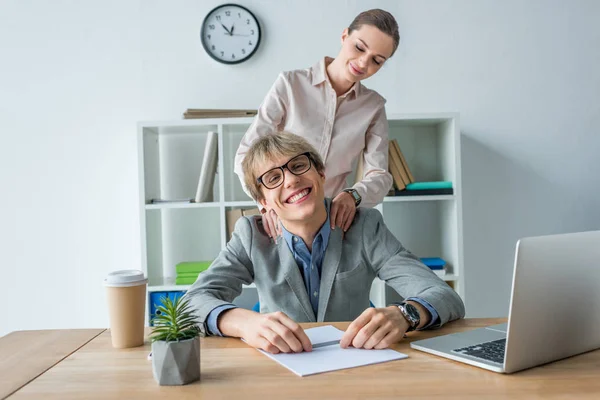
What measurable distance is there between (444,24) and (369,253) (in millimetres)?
1956

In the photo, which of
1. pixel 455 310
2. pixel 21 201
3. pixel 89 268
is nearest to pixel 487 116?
pixel 455 310

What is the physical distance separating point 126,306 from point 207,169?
176 cm

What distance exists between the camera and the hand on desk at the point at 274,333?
3.54ft

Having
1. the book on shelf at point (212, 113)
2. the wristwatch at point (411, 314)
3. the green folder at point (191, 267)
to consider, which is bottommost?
the green folder at point (191, 267)

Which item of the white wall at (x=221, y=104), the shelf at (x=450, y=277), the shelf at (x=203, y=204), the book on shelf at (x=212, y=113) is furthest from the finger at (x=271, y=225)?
the white wall at (x=221, y=104)

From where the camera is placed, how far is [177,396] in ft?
2.85

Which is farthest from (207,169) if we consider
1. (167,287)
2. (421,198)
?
(421,198)

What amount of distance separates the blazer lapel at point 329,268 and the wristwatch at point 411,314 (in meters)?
0.34

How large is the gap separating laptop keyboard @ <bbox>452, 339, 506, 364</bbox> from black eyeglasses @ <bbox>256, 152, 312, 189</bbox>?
666mm

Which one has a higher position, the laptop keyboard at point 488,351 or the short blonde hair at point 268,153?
the short blonde hair at point 268,153

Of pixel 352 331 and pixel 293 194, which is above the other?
pixel 293 194

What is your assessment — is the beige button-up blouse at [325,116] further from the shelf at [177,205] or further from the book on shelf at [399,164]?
the shelf at [177,205]

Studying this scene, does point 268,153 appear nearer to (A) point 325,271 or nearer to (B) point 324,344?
(A) point 325,271

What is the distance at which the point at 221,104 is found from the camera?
10.0 ft
